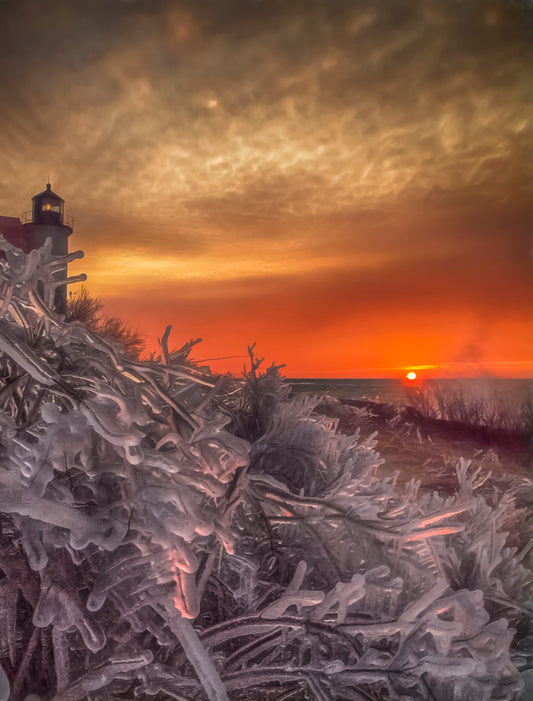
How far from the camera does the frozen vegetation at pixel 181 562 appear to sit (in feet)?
2.20

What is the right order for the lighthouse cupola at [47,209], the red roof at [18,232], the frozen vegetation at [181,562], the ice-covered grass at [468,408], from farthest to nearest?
the lighthouse cupola at [47,209] < the red roof at [18,232] < the ice-covered grass at [468,408] < the frozen vegetation at [181,562]

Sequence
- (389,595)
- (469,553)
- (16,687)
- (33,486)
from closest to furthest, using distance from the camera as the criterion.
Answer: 1. (33,486)
2. (16,687)
3. (389,595)
4. (469,553)

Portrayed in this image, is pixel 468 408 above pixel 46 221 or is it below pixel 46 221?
below

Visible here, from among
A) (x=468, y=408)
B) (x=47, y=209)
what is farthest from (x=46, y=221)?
(x=468, y=408)

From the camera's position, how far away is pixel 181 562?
0.67 metres

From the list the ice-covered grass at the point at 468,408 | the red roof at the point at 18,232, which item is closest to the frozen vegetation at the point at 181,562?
the ice-covered grass at the point at 468,408

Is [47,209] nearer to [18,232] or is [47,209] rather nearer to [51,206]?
[51,206]

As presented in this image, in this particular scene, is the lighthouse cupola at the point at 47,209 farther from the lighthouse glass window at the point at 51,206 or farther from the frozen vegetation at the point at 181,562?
the frozen vegetation at the point at 181,562

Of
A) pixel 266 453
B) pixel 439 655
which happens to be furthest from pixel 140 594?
pixel 266 453

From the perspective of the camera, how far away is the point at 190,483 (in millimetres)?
689

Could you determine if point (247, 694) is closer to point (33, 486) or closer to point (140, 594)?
point (140, 594)

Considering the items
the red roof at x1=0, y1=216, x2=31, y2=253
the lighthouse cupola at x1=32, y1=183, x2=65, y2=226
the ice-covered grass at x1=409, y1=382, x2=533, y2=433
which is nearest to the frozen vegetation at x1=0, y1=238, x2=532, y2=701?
the ice-covered grass at x1=409, y1=382, x2=533, y2=433

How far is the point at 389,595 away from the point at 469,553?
254 millimetres

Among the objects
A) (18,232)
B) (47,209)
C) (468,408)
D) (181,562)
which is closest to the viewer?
(181,562)
